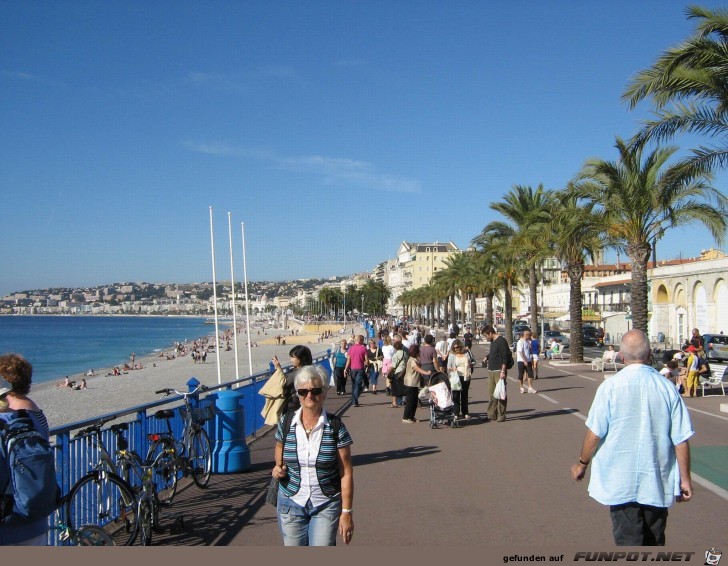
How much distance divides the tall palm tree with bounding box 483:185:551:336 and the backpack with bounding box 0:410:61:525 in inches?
1310

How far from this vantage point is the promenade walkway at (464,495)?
6293mm

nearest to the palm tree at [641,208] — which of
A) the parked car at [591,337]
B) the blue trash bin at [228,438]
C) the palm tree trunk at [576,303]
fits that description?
the palm tree trunk at [576,303]

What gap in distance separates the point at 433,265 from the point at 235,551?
168955mm

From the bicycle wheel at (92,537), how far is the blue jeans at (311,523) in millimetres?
1599

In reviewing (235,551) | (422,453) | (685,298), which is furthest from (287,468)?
(685,298)

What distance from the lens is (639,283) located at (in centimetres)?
2217

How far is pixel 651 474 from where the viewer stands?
429cm

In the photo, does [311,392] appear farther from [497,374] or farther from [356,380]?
[356,380]

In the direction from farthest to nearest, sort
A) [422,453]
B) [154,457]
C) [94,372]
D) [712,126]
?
[94,372] → [712,126] → [422,453] → [154,457]

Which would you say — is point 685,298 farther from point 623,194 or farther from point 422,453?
point 422,453

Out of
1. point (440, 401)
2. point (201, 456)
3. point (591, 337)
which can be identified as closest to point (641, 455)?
point (201, 456)

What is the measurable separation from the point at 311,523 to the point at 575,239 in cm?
2238

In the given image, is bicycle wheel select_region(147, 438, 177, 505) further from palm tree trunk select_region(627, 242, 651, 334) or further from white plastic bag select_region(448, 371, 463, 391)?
palm tree trunk select_region(627, 242, 651, 334)

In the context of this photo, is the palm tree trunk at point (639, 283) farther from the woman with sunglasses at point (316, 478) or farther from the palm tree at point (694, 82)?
the woman with sunglasses at point (316, 478)
